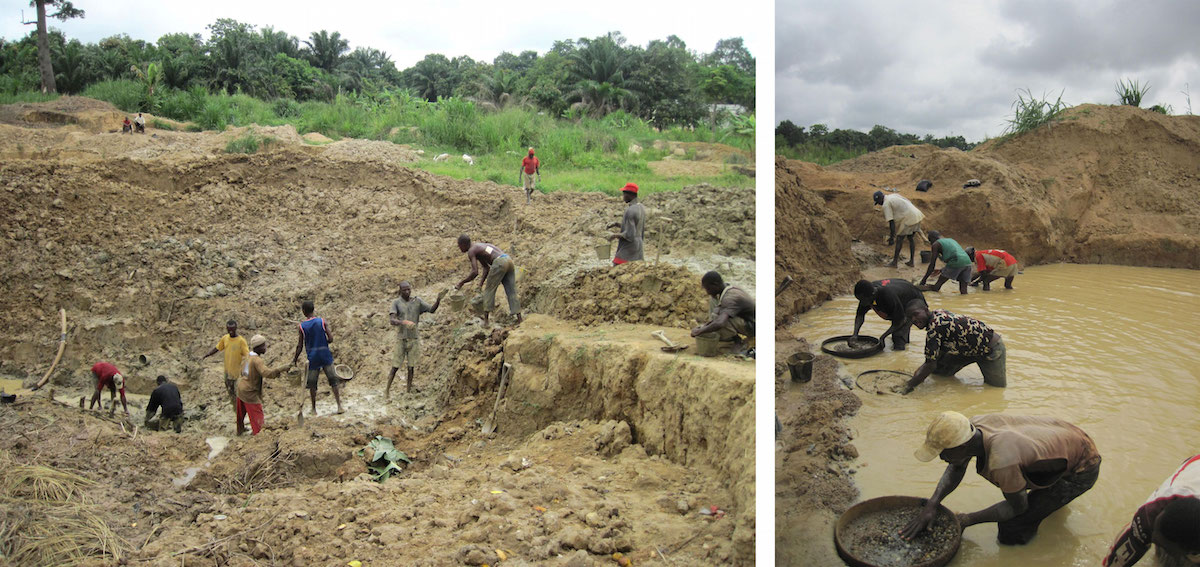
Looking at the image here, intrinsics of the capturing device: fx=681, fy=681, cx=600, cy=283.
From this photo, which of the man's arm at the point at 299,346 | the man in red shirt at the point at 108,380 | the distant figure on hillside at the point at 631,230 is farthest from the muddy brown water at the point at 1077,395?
the man in red shirt at the point at 108,380

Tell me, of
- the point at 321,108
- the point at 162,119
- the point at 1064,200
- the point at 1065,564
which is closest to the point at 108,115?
the point at 162,119

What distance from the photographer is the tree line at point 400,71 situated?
343 cm

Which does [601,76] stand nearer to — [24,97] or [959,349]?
[959,349]

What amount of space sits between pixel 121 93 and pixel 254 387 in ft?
11.3

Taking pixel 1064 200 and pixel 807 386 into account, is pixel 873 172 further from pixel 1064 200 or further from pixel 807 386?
pixel 807 386

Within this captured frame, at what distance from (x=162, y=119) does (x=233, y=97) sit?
654mm

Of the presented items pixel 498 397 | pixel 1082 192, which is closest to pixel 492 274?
pixel 498 397

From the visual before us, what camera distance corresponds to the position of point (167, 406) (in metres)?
4.80

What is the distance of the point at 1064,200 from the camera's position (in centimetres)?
559

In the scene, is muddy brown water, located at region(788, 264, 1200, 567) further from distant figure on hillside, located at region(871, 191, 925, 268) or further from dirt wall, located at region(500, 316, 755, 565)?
distant figure on hillside, located at region(871, 191, 925, 268)

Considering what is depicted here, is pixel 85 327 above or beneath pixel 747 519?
above

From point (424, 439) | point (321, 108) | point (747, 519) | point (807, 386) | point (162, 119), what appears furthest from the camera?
point (321, 108)

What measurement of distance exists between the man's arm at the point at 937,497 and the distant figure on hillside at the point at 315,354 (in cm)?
404

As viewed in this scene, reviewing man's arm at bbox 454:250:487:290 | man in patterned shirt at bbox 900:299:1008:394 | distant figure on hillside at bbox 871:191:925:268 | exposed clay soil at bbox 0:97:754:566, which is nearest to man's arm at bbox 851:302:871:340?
man in patterned shirt at bbox 900:299:1008:394
